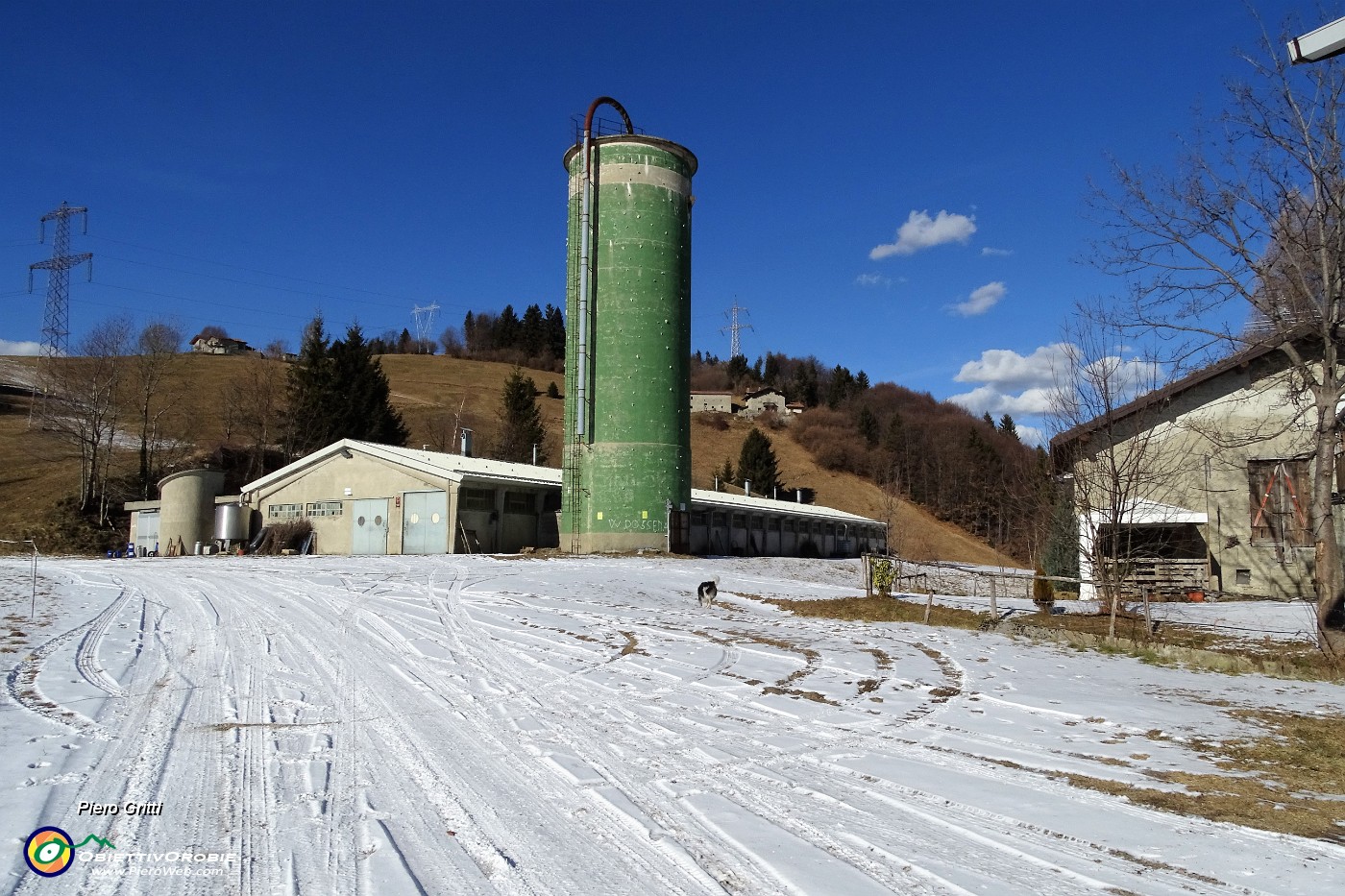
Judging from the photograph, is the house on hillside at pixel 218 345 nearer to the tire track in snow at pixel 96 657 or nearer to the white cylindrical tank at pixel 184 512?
the white cylindrical tank at pixel 184 512

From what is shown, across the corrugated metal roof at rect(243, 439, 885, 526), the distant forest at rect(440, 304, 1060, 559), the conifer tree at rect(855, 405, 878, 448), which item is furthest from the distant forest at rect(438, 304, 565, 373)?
the corrugated metal roof at rect(243, 439, 885, 526)

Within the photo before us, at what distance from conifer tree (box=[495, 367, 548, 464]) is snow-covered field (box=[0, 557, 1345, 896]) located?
55270mm

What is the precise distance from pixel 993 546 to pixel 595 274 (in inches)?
2336

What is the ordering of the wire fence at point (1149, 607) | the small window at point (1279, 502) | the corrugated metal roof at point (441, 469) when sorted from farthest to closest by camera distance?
the corrugated metal roof at point (441, 469) → the small window at point (1279, 502) → the wire fence at point (1149, 607)

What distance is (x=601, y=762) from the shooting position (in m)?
6.18

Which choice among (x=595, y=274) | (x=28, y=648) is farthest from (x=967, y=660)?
(x=595, y=274)

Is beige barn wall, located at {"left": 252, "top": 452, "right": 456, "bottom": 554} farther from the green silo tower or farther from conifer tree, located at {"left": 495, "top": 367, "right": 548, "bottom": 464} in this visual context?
conifer tree, located at {"left": 495, "top": 367, "right": 548, "bottom": 464}

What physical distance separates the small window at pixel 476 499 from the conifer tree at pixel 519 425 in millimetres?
32017

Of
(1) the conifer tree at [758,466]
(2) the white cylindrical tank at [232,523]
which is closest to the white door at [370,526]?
(2) the white cylindrical tank at [232,523]

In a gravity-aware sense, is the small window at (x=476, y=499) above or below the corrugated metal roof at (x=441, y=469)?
below

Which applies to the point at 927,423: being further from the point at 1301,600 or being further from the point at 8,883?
the point at 8,883

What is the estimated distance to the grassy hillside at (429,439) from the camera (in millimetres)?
49188

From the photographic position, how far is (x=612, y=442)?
113 feet

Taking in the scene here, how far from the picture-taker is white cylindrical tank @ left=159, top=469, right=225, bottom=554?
125ft
